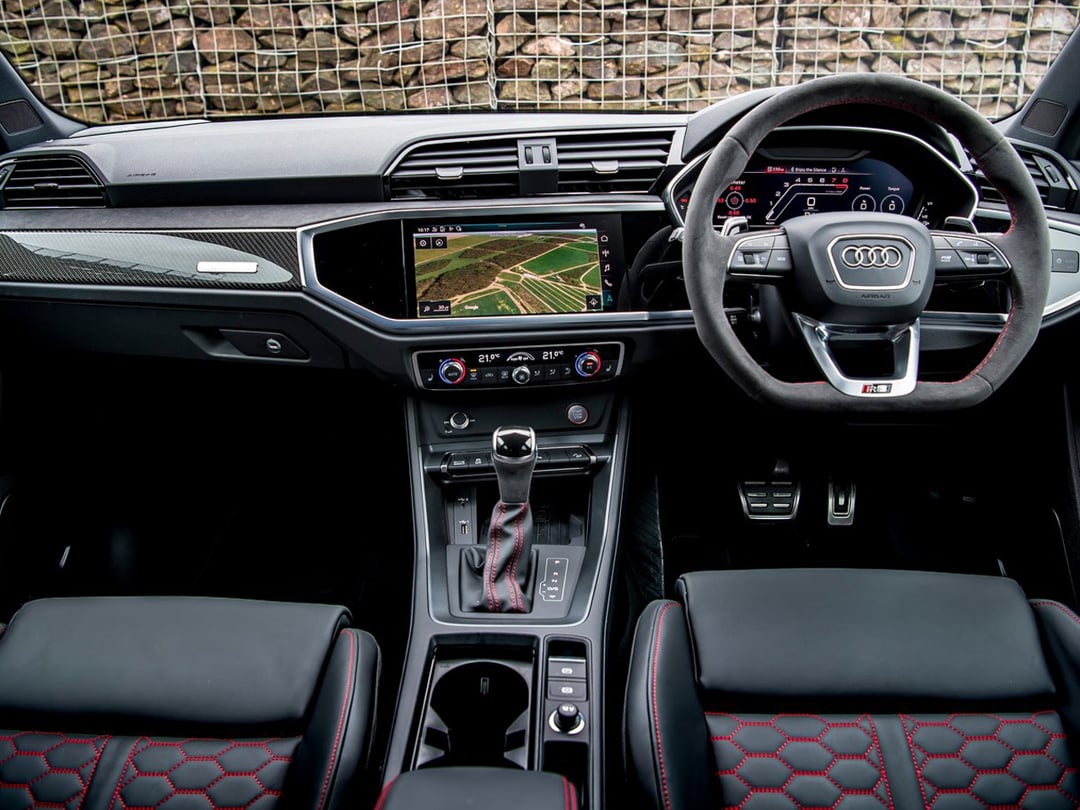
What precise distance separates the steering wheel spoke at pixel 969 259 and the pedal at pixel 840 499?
1.04m

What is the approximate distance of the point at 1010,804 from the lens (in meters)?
1.20

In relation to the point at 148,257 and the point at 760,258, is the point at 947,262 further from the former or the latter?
the point at 148,257

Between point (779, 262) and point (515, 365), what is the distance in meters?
0.68

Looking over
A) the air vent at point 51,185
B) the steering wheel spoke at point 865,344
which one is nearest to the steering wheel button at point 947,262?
the steering wheel spoke at point 865,344

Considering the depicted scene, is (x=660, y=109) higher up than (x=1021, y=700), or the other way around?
(x=660, y=109)

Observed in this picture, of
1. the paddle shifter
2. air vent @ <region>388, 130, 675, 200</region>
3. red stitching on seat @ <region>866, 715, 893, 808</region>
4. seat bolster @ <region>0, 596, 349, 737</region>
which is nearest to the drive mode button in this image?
the paddle shifter

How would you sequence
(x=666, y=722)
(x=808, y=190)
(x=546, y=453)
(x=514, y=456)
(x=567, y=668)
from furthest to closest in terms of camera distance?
(x=546, y=453) < (x=808, y=190) < (x=514, y=456) < (x=567, y=668) < (x=666, y=722)

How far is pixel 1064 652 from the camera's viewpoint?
4.38ft

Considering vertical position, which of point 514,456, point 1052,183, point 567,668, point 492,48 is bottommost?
point 567,668

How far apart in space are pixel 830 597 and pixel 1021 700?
1.09ft

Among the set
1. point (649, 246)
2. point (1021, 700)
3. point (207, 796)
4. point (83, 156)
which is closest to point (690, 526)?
point (649, 246)

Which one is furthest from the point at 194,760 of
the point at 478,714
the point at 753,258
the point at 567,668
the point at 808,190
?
the point at 808,190

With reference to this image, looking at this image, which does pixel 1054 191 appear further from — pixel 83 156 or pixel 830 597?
pixel 83 156

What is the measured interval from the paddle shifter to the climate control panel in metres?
0.19
